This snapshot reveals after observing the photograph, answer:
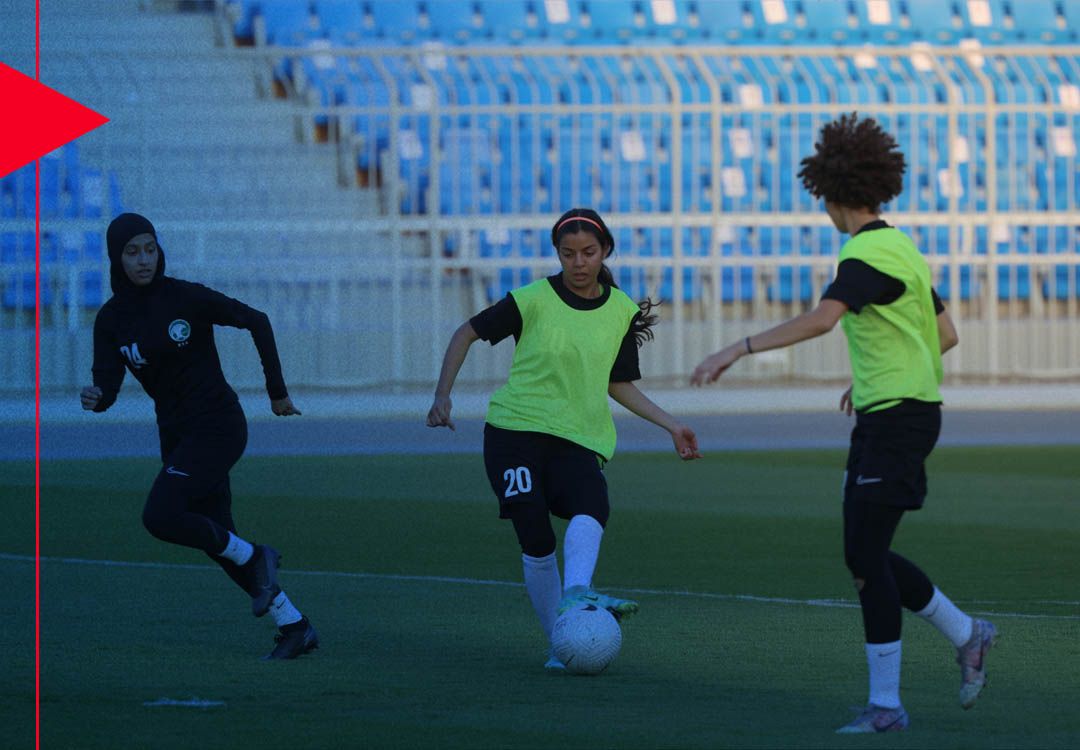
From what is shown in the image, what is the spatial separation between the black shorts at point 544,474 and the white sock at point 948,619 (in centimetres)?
128

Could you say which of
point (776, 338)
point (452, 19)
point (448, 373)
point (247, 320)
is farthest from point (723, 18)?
point (776, 338)

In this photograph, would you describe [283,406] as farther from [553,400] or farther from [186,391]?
[553,400]

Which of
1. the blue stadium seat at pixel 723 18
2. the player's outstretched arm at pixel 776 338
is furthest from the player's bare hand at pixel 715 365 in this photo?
the blue stadium seat at pixel 723 18

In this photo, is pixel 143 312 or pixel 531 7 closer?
pixel 143 312

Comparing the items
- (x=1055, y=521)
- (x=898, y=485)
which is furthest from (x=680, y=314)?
(x=898, y=485)

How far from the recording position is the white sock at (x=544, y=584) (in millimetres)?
6844

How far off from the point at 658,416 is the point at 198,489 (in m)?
1.51

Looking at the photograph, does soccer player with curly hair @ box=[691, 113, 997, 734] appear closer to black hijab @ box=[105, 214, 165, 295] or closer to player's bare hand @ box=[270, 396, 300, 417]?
player's bare hand @ box=[270, 396, 300, 417]

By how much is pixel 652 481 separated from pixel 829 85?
26.9 feet

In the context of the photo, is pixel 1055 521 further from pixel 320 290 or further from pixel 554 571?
pixel 320 290

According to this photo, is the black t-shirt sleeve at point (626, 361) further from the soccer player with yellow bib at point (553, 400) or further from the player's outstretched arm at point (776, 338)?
the player's outstretched arm at point (776, 338)

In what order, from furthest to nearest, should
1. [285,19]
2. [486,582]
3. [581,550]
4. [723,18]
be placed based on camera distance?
[723,18], [285,19], [486,582], [581,550]

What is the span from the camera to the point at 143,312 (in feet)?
23.4

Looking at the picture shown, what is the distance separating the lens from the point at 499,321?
682 centimetres
